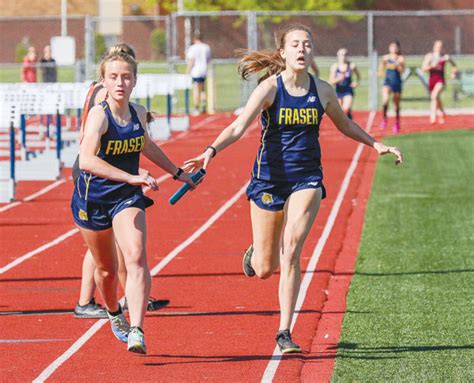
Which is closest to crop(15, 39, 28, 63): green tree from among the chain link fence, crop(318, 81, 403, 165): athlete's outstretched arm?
the chain link fence

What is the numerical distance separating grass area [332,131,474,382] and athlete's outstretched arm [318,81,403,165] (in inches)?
51.8

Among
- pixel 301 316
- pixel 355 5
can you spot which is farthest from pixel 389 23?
pixel 301 316

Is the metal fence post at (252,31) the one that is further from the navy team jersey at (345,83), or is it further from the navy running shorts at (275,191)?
the navy running shorts at (275,191)

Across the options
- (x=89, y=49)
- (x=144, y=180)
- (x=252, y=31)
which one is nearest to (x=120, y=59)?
(x=144, y=180)

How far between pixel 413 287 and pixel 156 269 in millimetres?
2593

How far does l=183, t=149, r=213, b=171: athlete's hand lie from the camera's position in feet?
27.1

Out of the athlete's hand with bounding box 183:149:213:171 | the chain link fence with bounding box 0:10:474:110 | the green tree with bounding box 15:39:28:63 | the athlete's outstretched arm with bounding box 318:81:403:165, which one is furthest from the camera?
the green tree with bounding box 15:39:28:63

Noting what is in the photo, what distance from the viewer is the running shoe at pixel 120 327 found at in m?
8.47

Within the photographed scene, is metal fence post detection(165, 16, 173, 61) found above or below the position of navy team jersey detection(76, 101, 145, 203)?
above

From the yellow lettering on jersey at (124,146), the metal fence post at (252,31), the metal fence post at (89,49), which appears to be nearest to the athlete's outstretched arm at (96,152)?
the yellow lettering on jersey at (124,146)

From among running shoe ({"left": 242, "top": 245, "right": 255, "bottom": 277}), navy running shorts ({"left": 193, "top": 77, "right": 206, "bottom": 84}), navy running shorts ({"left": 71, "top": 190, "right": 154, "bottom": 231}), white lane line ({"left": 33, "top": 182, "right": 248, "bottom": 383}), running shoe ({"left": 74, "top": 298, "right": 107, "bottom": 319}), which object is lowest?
white lane line ({"left": 33, "top": 182, "right": 248, "bottom": 383})

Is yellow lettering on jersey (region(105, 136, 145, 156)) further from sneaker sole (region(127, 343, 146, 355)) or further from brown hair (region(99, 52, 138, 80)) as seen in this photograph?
sneaker sole (region(127, 343, 146, 355))

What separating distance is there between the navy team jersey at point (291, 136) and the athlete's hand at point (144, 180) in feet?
3.92

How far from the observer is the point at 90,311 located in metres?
9.79
